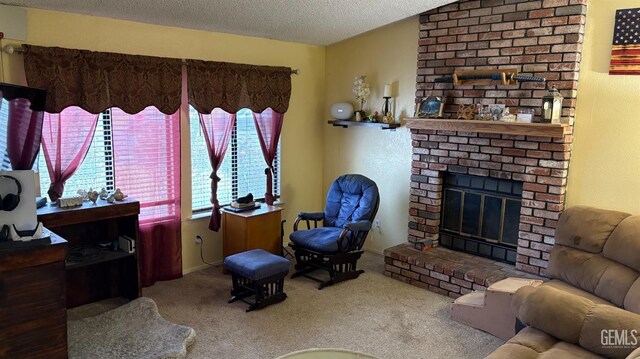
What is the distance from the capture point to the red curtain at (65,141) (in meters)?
3.65

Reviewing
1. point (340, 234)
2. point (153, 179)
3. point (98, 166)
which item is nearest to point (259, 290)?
point (340, 234)

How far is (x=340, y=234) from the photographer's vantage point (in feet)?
14.9

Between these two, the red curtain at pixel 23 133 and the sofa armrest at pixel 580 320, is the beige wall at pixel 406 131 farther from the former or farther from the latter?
the red curtain at pixel 23 133

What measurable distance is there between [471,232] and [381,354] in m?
1.81

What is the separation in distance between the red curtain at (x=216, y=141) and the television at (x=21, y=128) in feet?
4.84

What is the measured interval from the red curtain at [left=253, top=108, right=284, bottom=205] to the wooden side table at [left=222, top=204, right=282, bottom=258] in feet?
1.15

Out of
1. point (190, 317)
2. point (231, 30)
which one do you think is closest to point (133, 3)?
point (231, 30)

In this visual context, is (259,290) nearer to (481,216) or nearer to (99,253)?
(99,253)

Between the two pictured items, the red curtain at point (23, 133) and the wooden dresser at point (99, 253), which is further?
the wooden dresser at point (99, 253)

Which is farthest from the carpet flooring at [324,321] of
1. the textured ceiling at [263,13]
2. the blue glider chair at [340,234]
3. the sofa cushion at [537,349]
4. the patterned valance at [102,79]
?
the textured ceiling at [263,13]

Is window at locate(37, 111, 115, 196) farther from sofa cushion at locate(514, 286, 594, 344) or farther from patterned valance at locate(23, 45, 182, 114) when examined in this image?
sofa cushion at locate(514, 286, 594, 344)

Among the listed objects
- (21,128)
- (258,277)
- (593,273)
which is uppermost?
(21,128)

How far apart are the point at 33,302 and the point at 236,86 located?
8.59ft

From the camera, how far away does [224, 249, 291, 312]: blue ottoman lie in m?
3.82
